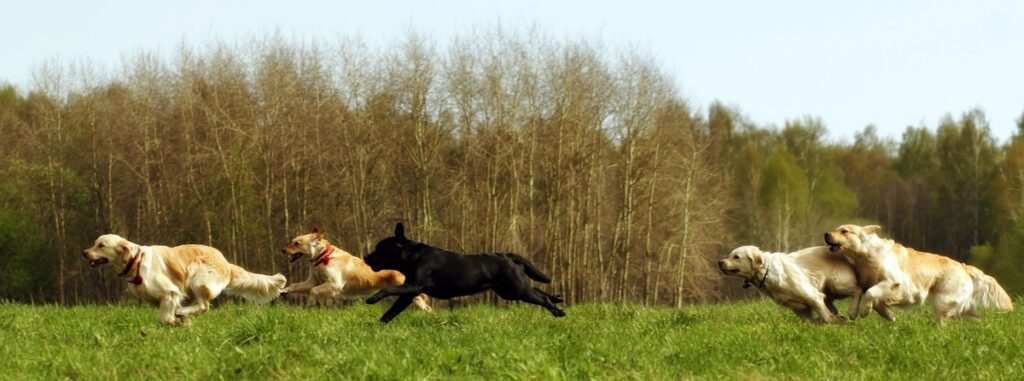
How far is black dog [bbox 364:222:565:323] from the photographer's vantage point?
1167 centimetres

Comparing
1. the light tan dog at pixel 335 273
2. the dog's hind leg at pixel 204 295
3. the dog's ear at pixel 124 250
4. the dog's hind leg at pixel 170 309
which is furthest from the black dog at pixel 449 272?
the light tan dog at pixel 335 273

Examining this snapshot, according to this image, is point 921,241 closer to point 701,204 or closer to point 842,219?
point 842,219

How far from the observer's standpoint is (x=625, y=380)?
7094 millimetres

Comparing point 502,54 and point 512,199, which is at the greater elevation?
point 502,54

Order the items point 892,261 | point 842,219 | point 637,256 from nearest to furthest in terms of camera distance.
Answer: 1. point 892,261
2. point 637,256
3. point 842,219

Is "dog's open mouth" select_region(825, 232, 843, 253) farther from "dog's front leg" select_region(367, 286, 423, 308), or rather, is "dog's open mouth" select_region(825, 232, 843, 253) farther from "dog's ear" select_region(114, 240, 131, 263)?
"dog's ear" select_region(114, 240, 131, 263)

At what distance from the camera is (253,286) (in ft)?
46.5

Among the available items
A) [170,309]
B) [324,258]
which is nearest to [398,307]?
[170,309]

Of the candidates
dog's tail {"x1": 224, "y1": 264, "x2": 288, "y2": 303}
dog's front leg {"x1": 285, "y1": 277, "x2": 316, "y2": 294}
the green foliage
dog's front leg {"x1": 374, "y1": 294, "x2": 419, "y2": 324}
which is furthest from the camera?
the green foliage

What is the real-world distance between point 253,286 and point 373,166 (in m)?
21.2

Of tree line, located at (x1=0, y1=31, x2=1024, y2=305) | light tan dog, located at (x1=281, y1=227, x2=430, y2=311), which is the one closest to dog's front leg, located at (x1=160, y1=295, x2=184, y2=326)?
light tan dog, located at (x1=281, y1=227, x2=430, y2=311)

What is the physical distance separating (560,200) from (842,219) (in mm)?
39660

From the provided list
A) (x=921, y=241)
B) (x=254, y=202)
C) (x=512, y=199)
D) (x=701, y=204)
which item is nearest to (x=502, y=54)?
(x=512, y=199)

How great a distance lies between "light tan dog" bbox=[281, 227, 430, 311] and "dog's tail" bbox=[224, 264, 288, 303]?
7.95 feet
